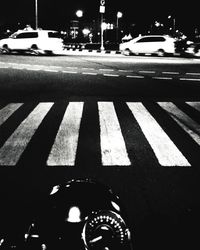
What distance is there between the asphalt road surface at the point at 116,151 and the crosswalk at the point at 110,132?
0.05 ft

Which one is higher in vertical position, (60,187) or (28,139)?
(60,187)

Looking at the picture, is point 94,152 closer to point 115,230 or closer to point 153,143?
point 153,143

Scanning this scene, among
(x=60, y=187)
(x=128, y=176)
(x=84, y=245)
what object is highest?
(x=60, y=187)

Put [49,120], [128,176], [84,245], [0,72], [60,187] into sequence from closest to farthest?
[84,245]
[60,187]
[128,176]
[49,120]
[0,72]

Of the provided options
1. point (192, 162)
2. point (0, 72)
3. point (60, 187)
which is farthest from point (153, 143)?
point (0, 72)

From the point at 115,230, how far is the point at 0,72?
16379 millimetres

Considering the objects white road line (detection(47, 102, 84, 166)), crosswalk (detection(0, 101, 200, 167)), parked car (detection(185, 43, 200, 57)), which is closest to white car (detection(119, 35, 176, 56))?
parked car (detection(185, 43, 200, 57))

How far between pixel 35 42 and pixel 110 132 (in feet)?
84.2

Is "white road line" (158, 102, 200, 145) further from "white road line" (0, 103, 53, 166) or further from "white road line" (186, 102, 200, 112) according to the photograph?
"white road line" (0, 103, 53, 166)

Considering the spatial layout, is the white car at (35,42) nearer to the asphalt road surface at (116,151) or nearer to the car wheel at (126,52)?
the car wheel at (126,52)

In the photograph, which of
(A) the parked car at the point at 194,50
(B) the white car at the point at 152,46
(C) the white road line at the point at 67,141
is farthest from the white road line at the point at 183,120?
(A) the parked car at the point at 194,50

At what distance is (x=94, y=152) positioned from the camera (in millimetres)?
5832

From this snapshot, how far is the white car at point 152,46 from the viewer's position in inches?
1182

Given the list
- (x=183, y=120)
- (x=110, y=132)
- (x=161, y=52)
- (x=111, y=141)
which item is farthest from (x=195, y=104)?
(x=161, y=52)
